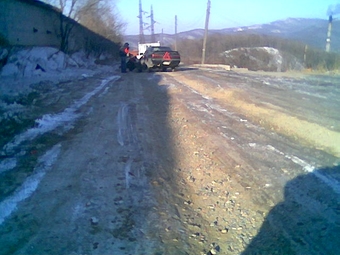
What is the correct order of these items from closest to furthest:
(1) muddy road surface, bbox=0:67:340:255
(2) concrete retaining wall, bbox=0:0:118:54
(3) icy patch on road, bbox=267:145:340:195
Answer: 1. (1) muddy road surface, bbox=0:67:340:255
2. (3) icy patch on road, bbox=267:145:340:195
3. (2) concrete retaining wall, bbox=0:0:118:54

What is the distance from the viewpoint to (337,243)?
3.90 metres

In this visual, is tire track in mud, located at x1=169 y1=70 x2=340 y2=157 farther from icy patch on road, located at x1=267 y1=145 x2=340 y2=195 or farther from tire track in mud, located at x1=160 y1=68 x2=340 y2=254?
icy patch on road, located at x1=267 y1=145 x2=340 y2=195

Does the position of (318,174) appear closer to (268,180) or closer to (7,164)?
(268,180)

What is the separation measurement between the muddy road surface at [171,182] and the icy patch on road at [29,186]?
18mm

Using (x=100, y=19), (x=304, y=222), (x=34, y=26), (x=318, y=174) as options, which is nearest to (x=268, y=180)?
(x=318, y=174)

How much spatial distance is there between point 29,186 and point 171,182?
7.30 feet

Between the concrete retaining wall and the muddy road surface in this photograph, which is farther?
the concrete retaining wall

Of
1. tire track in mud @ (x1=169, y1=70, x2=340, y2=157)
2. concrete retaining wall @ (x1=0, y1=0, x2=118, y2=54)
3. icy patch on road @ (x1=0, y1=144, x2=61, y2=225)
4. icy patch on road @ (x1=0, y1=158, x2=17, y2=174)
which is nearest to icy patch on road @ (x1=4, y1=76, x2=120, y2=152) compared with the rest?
icy patch on road @ (x1=0, y1=158, x2=17, y2=174)

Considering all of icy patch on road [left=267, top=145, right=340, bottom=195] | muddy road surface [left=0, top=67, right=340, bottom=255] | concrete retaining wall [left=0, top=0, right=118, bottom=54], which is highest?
concrete retaining wall [left=0, top=0, right=118, bottom=54]

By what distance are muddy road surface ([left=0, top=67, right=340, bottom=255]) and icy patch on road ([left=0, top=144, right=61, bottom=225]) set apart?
0.02 metres

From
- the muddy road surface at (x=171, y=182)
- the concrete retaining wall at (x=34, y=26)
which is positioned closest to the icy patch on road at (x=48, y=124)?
the muddy road surface at (x=171, y=182)

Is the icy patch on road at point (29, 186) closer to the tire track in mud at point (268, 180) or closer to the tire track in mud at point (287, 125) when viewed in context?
the tire track in mud at point (268, 180)

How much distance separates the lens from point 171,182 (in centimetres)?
577

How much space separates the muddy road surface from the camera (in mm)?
4086
